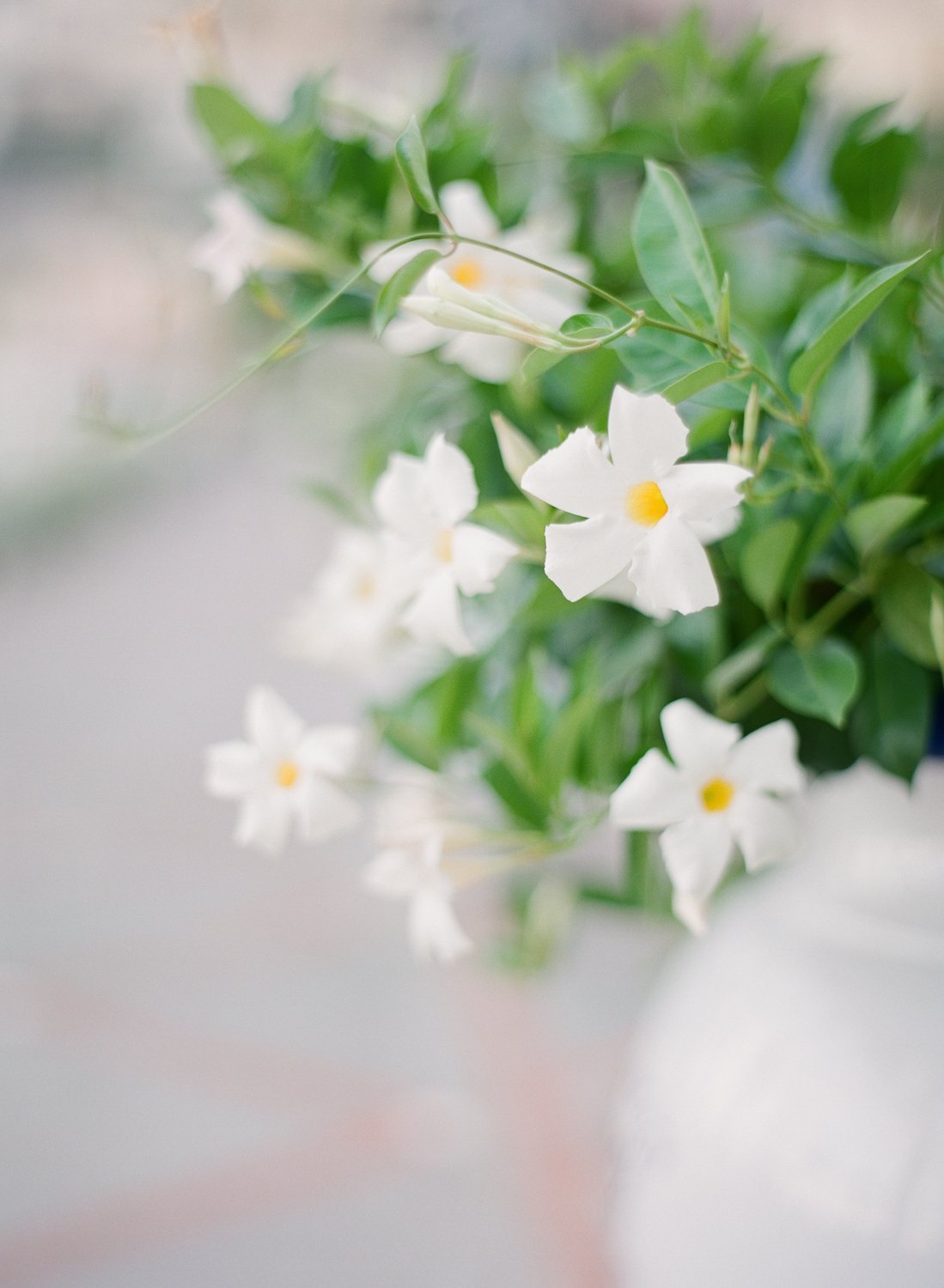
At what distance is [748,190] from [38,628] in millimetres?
866

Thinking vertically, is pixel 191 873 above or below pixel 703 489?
below

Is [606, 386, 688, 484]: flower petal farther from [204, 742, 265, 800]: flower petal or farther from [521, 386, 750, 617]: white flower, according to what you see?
[204, 742, 265, 800]: flower petal

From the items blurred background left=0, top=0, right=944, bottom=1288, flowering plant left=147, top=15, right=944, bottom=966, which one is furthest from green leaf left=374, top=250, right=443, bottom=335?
blurred background left=0, top=0, right=944, bottom=1288

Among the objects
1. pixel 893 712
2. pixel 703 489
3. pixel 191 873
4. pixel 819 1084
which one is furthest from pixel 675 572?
pixel 191 873

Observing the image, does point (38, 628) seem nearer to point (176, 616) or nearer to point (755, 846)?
point (176, 616)

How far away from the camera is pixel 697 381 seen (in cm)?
25

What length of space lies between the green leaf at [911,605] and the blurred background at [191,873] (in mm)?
224

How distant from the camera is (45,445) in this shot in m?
1.22

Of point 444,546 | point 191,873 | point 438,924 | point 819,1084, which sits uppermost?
point 444,546

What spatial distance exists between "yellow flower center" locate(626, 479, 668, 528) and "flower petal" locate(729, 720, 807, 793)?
0.25 ft

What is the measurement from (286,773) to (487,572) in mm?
109

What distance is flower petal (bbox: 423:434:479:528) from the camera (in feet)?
0.93

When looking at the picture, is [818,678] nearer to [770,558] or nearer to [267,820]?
[770,558]

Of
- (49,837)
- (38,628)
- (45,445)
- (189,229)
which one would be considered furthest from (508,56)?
(49,837)
